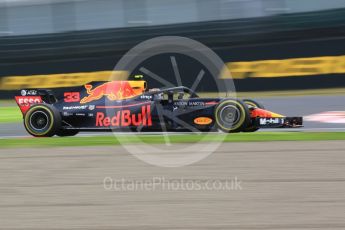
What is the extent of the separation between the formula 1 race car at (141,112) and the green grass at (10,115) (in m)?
5.07

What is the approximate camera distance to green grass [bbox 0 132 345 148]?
8.93m

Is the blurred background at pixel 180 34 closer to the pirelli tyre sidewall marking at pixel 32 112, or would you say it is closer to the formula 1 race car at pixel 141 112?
the formula 1 race car at pixel 141 112

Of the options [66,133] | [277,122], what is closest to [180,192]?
[277,122]

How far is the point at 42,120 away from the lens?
10.4 metres

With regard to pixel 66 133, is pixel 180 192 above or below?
below

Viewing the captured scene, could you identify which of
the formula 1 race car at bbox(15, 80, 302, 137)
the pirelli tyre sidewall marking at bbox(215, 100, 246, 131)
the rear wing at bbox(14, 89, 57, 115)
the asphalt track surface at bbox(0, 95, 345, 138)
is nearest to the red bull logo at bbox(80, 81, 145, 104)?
the formula 1 race car at bbox(15, 80, 302, 137)

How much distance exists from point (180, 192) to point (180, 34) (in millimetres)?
13302

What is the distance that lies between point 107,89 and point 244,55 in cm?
712

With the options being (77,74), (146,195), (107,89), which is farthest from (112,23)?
(146,195)

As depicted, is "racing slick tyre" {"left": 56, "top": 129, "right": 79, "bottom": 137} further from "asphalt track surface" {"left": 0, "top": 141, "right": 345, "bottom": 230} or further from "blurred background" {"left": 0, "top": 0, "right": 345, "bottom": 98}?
"blurred background" {"left": 0, "top": 0, "right": 345, "bottom": 98}

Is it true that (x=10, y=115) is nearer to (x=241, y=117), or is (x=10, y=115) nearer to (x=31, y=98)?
(x=31, y=98)

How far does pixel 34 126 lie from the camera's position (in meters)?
10.5

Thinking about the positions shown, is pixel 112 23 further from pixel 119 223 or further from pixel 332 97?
pixel 119 223

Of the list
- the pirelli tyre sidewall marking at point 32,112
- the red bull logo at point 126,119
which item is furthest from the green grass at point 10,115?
the red bull logo at point 126,119
